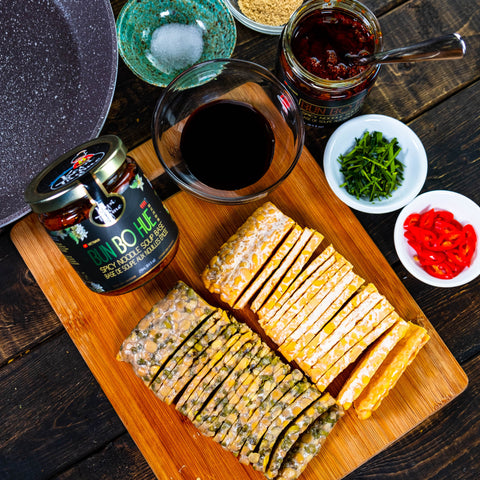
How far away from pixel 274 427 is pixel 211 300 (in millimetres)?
676

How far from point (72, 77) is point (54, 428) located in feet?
5.94

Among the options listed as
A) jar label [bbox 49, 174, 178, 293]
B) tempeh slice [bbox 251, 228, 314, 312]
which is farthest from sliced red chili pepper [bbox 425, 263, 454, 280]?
jar label [bbox 49, 174, 178, 293]

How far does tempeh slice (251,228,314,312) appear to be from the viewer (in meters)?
2.24

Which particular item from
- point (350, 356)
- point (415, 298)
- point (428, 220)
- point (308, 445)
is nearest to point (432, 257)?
point (428, 220)

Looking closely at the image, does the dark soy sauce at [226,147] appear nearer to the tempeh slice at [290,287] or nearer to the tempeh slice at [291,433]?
the tempeh slice at [290,287]

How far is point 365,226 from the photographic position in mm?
2445

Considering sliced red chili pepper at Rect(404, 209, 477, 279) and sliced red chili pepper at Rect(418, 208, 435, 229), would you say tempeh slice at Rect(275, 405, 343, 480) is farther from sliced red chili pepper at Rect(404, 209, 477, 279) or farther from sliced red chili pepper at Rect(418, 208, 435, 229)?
sliced red chili pepper at Rect(418, 208, 435, 229)

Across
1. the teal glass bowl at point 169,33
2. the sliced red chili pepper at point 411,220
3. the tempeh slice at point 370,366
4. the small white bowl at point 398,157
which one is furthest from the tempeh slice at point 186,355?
the teal glass bowl at point 169,33

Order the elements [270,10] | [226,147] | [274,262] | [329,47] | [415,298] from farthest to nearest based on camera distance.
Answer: [415,298] → [270,10] → [274,262] → [226,147] → [329,47]

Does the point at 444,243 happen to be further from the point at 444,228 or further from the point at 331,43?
the point at 331,43

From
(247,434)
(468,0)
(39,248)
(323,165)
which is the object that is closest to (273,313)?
(247,434)

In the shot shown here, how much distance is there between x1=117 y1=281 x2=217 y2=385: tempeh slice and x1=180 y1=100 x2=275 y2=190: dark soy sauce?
0.59 metres

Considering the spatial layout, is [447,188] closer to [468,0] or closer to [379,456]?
[468,0]

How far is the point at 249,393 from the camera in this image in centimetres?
217
